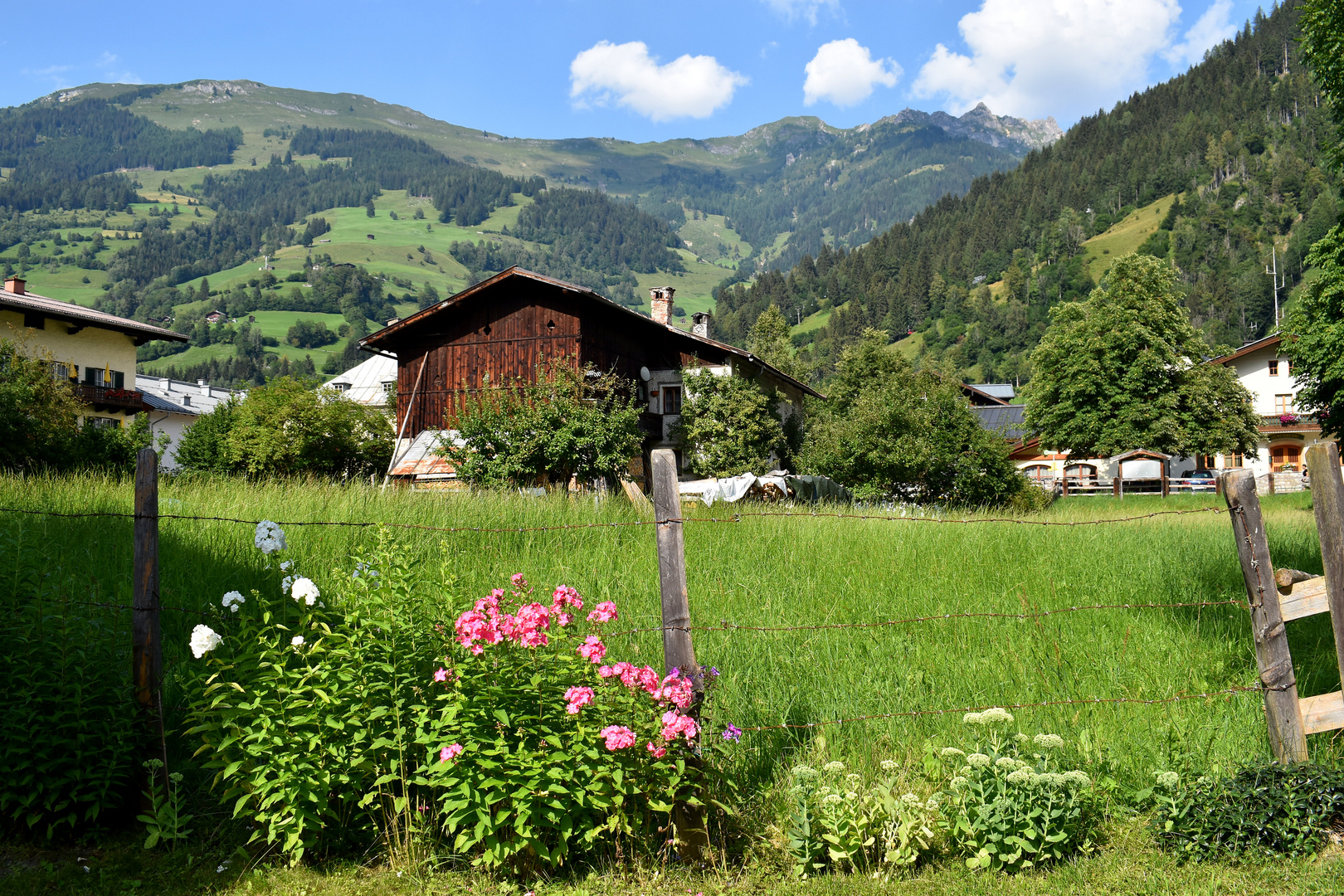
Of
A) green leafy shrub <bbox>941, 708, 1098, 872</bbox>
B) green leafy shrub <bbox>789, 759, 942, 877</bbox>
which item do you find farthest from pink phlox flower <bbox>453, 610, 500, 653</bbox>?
green leafy shrub <bbox>941, 708, 1098, 872</bbox>

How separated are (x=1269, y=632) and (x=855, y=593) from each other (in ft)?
11.8

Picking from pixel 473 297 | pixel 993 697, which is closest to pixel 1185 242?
pixel 473 297

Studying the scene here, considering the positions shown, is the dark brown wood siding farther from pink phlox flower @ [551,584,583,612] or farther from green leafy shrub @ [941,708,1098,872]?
green leafy shrub @ [941,708,1098,872]

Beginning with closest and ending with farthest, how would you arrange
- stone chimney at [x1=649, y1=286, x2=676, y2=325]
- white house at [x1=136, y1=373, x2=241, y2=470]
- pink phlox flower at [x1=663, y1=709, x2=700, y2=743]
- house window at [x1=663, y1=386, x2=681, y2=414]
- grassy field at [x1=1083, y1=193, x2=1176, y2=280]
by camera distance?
pink phlox flower at [x1=663, y1=709, x2=700, y2=743] → house window at [x1=663, y1=386, x2=681, y2=414] → stone chimney at [x1=649, y1=286, x2=676, y2=325] → white house at [x1=136, y1=373, x2=241, y2=470] → grassy field at [x1=1083, y1=193, x2=1176, y2=280]

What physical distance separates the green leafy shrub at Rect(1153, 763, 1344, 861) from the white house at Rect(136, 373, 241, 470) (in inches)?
2178

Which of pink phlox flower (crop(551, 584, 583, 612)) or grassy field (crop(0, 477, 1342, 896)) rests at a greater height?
pink phlox flower (crop(551, 584, 583, 612))

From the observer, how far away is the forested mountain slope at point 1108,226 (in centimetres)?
12169

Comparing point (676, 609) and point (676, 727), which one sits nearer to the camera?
point (676, 727)

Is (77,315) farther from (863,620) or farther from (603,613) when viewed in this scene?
(603,613)

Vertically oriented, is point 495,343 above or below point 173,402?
below

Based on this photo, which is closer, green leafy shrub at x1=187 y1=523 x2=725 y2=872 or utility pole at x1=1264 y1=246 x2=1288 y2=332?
green leafy shrub at x1=187 y1=523 x2=725 y2=872

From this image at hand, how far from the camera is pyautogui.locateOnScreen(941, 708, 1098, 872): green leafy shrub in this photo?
13.4 feet

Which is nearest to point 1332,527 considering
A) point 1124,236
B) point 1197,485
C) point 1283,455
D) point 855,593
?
point 855,593

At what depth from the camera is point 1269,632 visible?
449cm
